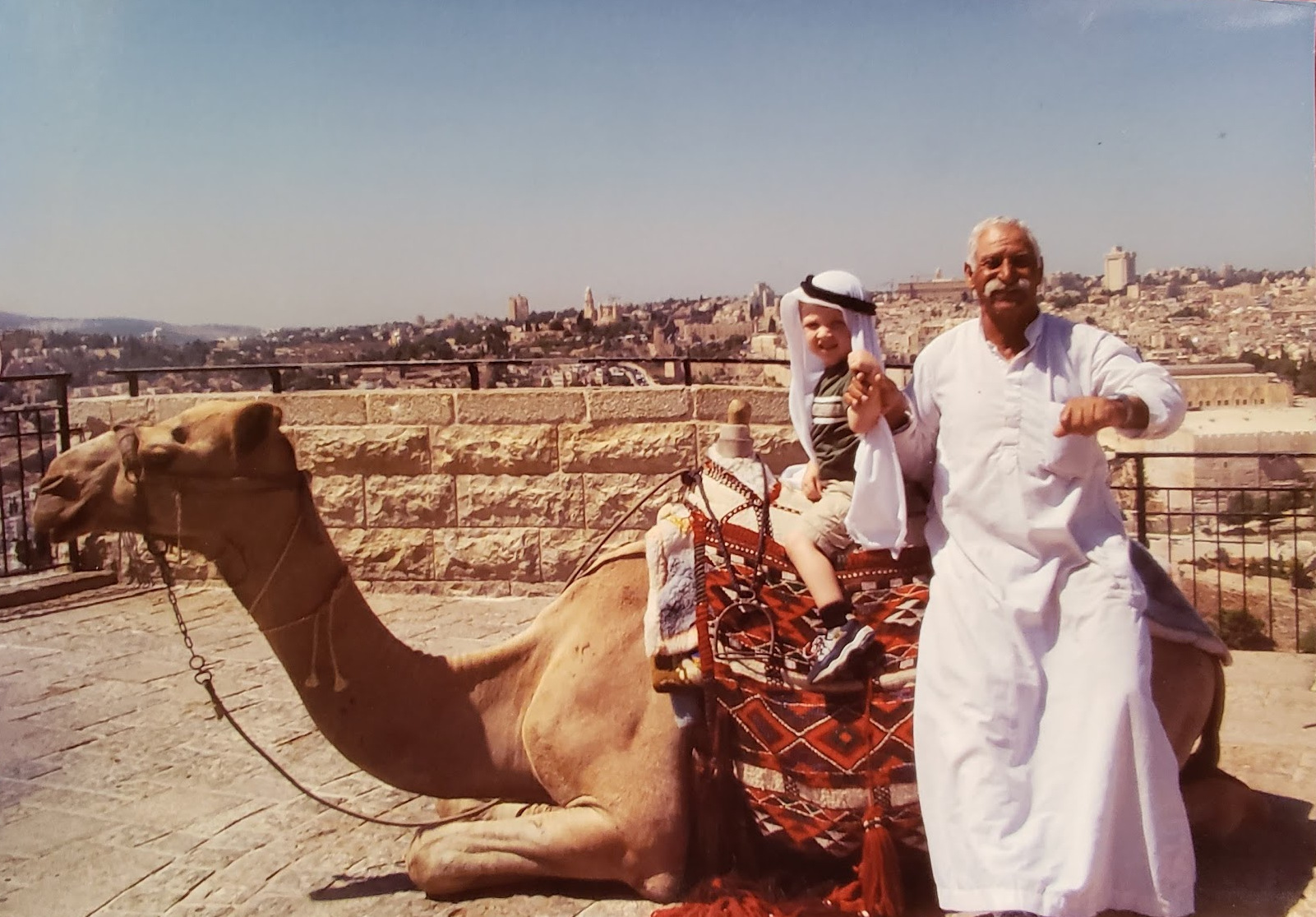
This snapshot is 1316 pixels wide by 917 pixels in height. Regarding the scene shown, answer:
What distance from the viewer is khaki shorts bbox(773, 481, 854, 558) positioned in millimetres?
3180

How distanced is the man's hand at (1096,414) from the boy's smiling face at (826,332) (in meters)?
0.72

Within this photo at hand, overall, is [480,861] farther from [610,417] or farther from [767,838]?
[610,417]

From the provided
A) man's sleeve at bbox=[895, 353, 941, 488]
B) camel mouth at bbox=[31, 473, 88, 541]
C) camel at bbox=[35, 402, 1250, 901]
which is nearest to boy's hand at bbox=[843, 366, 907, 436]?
man's sleeve at bbox=[895, 353, 941, 488]

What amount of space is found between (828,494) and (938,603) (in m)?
0.46

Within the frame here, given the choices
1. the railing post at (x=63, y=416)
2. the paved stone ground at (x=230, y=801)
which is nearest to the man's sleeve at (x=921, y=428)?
the paved stone ground at (x=230, y=801)

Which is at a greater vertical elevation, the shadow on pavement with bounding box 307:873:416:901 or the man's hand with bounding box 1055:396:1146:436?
the man's hand with bounding box 1055:396:1146:436

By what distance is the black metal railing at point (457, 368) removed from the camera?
7070 millimetres

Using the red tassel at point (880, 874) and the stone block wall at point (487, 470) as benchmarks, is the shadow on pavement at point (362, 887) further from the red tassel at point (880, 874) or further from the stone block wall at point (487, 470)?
the stone block wall at point (487, 470)

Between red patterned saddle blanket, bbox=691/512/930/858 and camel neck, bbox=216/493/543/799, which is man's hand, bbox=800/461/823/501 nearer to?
red patterned saddle blanket, bbox=691/512/930/858

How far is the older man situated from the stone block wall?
3914mm

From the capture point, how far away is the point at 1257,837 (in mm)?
3471

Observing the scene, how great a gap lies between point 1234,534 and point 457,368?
18.3 ft

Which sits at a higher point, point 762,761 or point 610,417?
point 610,417

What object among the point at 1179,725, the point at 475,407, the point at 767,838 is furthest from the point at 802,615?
the point at 475,407
